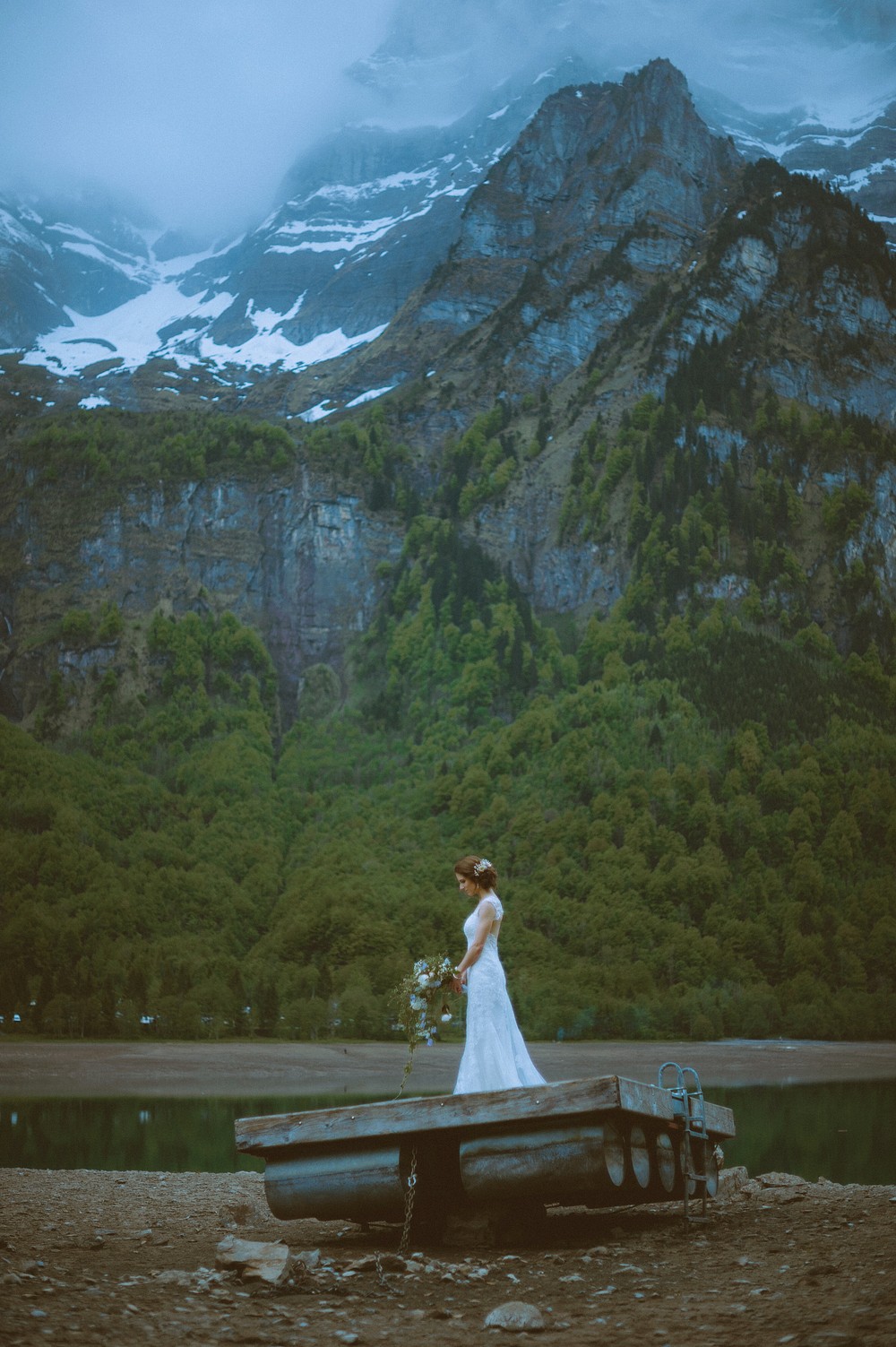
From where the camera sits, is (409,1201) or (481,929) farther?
(481,929)

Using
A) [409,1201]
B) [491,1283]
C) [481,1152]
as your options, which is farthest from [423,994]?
[491,1283]

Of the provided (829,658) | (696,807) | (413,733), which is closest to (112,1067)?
(696,807)

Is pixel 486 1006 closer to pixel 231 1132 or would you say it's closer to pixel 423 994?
pixel 423 994

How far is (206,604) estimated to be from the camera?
172625 mm

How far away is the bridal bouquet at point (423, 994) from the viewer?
1271 centimetres

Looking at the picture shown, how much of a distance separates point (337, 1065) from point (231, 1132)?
4078 cm

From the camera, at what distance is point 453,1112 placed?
11258 mm

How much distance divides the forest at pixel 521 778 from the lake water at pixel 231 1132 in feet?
151

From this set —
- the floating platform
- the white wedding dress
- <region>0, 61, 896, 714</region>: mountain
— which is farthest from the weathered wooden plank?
<region>0, 61, 896, 714</region>: mountain

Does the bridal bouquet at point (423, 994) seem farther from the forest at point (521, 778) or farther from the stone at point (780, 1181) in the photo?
the forest at point (521, 778)

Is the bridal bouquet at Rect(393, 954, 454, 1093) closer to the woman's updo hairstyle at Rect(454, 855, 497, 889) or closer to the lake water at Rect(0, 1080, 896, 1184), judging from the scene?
the woman's updo hairstyle at Rect(454, 855, 497, 889)

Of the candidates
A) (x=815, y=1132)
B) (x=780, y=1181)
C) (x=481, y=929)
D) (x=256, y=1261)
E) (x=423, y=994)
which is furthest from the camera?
(x=815, y=1132)

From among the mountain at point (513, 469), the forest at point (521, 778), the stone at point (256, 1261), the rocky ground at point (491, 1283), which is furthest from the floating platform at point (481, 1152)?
the mountain at point (513, 469)

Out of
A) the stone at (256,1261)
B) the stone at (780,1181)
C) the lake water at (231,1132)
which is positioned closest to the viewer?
the stone at (256,1261)
